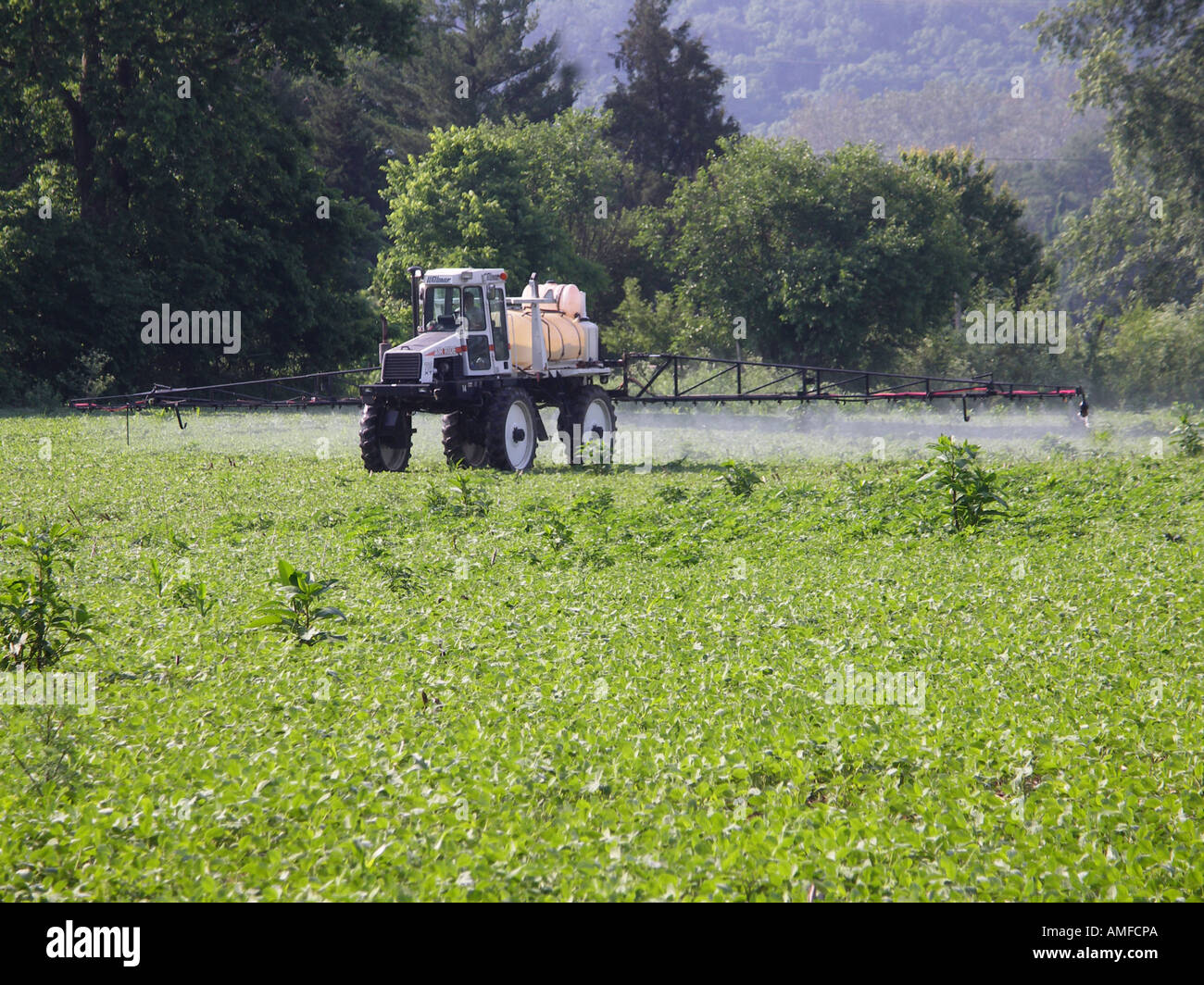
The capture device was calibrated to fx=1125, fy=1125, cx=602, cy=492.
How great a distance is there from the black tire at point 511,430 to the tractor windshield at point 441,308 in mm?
1698

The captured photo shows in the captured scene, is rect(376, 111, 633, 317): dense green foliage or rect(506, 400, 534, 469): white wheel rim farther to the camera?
rect(376, 111, 633, 317): dense green foliage

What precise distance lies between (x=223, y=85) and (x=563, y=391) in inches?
913

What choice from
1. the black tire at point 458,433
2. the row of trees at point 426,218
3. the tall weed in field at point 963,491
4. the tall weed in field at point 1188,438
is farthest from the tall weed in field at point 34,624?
the row of trees at point 426,218

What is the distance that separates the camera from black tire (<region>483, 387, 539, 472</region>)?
20.6 meters

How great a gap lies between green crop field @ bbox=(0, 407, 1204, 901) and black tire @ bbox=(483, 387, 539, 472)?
22.1 feet

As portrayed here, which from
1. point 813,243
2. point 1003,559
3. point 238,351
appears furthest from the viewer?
point 813,243

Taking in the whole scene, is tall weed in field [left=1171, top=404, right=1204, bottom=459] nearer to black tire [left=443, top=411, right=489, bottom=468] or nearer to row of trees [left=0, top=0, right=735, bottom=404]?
black tire [left=443, top=411, right=489, bottom=468]

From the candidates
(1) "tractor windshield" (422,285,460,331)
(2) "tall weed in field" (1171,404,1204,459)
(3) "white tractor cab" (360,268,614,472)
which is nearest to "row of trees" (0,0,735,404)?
(1) "tractor windshield" (422,285,460,331)

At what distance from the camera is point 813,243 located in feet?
151

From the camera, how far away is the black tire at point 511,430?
20578 millimetres

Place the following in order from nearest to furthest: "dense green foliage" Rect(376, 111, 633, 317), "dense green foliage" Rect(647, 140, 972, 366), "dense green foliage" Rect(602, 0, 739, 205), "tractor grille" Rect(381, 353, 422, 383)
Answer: "tractor grille" Rect(381, 353, 422, 383)
"dense green foliage" Rect(647, 140, 972, 366)
"dense green foliage" Rect(376, 111, 633, 317)
"dense green foliage" Rect(602, 0, 739, 205)

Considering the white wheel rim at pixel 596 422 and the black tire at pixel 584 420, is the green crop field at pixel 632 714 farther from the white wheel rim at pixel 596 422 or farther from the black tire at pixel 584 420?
the white wheel rim at pixel 596 422

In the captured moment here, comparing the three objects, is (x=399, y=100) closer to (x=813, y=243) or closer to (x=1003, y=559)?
(x=813, y=243)

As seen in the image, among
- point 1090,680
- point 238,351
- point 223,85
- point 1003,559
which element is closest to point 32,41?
point 223,85
